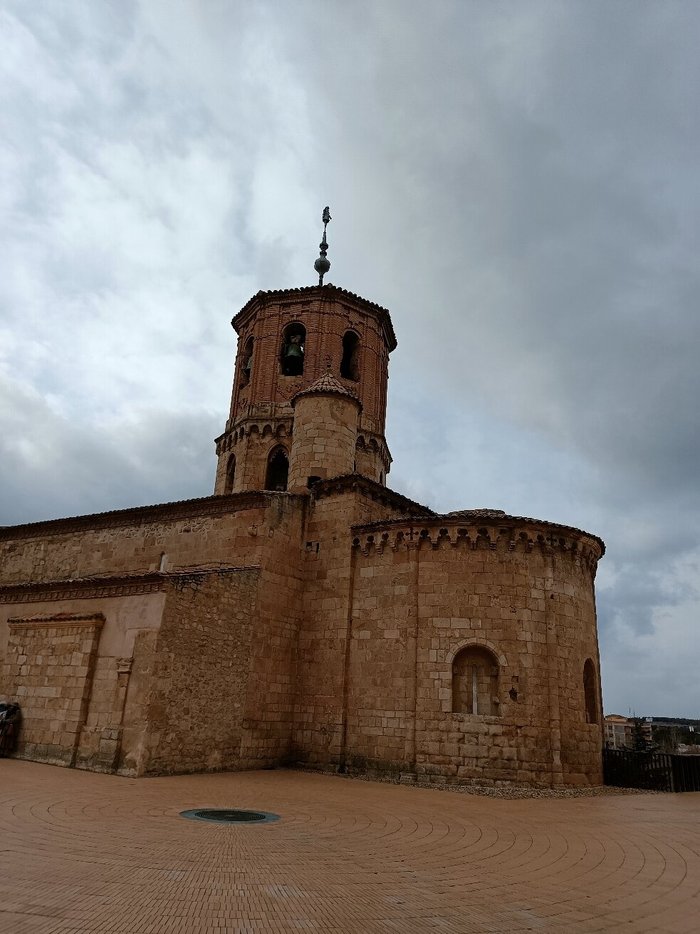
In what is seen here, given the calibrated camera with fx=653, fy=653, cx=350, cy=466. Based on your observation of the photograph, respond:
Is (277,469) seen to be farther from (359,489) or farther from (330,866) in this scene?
(330,866)

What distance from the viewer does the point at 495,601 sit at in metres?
15.3

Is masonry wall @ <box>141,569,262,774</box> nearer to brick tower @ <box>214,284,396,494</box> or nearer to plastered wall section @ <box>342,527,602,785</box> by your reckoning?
plastered wall section @ <box>342,527,602,785</box>

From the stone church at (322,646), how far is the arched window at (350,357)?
5.76m

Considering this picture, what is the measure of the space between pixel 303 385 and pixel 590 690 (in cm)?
1329

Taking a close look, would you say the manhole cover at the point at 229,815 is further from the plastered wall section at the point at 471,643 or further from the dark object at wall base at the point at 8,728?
the dark object at wall base at the point at 8,728

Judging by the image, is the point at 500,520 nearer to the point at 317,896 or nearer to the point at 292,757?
the point at 292,757

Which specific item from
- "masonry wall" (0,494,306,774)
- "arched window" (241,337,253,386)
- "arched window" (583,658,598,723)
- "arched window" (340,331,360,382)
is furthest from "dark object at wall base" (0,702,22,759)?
"arched window" (340,331,360,382)

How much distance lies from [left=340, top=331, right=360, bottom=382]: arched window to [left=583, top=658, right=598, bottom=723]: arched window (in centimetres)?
1266

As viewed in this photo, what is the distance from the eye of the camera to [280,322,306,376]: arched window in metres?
24.0

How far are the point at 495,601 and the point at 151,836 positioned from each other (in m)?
9.75

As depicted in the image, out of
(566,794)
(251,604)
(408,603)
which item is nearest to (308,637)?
(251,604)

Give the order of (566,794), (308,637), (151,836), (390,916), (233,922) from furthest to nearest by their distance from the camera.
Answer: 1. (308,637)
2. (566,794)
3. (151,836)
4. (390,916)
5. (233,922)

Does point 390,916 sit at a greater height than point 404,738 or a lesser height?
lesser

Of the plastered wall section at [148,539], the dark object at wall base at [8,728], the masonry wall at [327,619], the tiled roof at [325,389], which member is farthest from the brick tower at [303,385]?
the dark object at wall base at [8,728]
